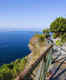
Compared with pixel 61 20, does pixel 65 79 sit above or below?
below

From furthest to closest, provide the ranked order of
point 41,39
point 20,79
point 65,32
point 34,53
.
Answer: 1. point 65,32
2. point 41,39
3. point 34,53
4. point 20,79

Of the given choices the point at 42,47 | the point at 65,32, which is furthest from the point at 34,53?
the point at 65,32

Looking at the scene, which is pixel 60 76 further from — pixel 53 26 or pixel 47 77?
pixel 53 26

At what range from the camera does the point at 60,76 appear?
2.46m

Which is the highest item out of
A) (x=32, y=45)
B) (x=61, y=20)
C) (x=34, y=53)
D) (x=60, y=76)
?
(x=61, y=20)

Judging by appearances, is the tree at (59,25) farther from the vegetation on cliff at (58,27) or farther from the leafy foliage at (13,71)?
the leafy foliage at (13,71)

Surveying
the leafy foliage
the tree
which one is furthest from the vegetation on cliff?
the leafy foliage

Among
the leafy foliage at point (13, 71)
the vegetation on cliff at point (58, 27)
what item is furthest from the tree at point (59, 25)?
the leafy foliage at point (13, 71)

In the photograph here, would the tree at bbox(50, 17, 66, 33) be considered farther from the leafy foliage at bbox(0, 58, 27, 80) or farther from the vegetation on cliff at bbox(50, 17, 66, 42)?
the leafy foliage at bbox(0, 58, 27, 80)

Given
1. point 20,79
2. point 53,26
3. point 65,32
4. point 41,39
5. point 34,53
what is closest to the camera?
point 20,79

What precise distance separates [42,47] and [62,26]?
12.5 metres

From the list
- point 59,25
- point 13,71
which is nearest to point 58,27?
point 59,25

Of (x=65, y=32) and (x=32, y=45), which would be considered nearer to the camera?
(x=32, y=45)

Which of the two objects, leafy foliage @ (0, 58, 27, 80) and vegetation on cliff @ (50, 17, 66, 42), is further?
vegetation on cliff @ (50, 17, 66, 42)
